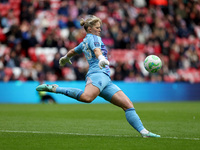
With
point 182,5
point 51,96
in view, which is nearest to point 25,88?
point 51,96

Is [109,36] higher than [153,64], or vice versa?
[153,64]

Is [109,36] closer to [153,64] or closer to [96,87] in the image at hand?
[153,64]

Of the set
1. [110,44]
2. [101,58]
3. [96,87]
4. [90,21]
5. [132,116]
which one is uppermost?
[90,21]

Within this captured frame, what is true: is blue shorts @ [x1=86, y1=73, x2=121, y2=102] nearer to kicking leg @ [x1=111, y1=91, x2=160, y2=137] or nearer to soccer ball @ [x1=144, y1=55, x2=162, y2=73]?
kicking leg @ [x1=111, y1=91, x2=160, y2=137]

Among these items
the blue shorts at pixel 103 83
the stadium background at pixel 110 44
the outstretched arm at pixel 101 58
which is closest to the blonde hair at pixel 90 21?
the outstretched arm at pixel 101 58

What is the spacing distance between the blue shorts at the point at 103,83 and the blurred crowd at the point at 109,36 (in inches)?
509

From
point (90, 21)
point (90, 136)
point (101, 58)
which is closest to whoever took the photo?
point (101, 58)

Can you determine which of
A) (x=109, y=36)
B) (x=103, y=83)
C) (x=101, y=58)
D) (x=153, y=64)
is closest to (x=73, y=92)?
(x=103, y=83)

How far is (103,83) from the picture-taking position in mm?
7762

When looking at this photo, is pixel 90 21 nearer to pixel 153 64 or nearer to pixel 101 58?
pixel 101 58

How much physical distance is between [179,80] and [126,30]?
408cm

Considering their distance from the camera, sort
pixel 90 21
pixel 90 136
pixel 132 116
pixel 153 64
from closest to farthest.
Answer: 1. pixel 132 116
2. pixel 90 21
3. pixel 90 136
4. pixel 153 64

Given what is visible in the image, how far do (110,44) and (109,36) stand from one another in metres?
0.53

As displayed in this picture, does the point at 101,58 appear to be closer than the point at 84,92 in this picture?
Yes
